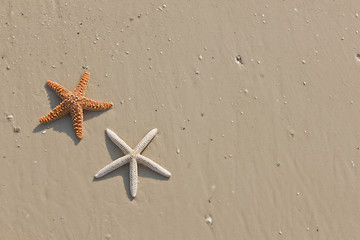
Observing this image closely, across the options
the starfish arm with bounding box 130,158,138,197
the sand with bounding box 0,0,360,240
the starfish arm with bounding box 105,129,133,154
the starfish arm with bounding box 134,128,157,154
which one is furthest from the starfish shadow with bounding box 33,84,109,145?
the starfish arm with bounding box 130,158,138,197

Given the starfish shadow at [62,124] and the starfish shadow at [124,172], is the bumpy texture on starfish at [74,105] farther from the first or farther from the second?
the starfish shadow at [124,172]

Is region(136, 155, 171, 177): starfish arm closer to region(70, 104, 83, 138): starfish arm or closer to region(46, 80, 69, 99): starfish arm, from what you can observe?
region(70, 104, 83, 138): starfish arm

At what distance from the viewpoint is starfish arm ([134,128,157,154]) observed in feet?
18.1

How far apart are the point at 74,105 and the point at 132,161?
129 cm

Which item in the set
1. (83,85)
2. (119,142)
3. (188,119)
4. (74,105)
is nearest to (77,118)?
(74,105)

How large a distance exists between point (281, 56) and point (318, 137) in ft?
5.28

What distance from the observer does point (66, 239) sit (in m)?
5.28

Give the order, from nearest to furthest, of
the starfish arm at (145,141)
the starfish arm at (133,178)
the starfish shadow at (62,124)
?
1. the starfish arm at (133,178)
2. the starfish arm at (145,141)
3. the starfish shadow at (62,124)

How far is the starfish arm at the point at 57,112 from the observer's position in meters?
5.48

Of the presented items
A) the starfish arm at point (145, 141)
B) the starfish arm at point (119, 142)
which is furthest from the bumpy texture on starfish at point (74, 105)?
the starfish arm at point (145, 141)

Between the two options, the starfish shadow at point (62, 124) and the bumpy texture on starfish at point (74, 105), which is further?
the starfish shadow at point (62, 124)

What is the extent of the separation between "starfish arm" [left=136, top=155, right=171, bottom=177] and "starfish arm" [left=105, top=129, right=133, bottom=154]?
0.64ft

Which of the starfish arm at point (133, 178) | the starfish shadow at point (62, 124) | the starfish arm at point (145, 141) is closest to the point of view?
the starfish arm at point (133, 178)

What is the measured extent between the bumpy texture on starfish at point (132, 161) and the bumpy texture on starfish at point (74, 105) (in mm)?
488
